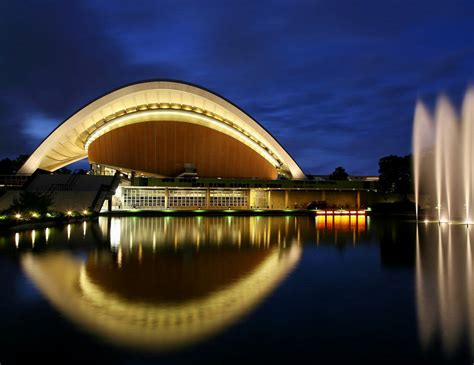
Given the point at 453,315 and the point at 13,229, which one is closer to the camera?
the point at 453,315

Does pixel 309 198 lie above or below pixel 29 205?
above

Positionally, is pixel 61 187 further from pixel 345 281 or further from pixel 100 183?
pixel 345 281

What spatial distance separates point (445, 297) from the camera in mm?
7246

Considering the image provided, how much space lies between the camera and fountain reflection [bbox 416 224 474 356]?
530 centimetres

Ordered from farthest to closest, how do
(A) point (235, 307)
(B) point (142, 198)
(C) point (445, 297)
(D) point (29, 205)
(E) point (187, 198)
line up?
(E) point (187, 198)
(B) point (142, 198)
(D) point (29, 205)
(C) point (445, 297)
(A) point (235, 307)

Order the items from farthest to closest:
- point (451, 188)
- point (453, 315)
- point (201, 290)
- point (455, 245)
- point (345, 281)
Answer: point (451, 188) → point (455, 245) → point (345, 281) → point (201, 290) → point (453, 315)

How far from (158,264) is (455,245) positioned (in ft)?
35.3

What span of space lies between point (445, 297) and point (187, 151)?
147ft

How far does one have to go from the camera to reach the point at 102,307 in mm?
6531

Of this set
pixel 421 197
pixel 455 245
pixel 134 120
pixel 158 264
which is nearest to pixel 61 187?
pixel 134 120

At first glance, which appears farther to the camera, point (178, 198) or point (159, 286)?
point (178, 198)

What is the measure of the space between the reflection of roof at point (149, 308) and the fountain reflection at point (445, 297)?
2.62 metres

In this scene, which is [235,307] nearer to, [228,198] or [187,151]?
[228,198]

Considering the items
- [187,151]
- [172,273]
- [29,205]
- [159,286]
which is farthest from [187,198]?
[159,286]
